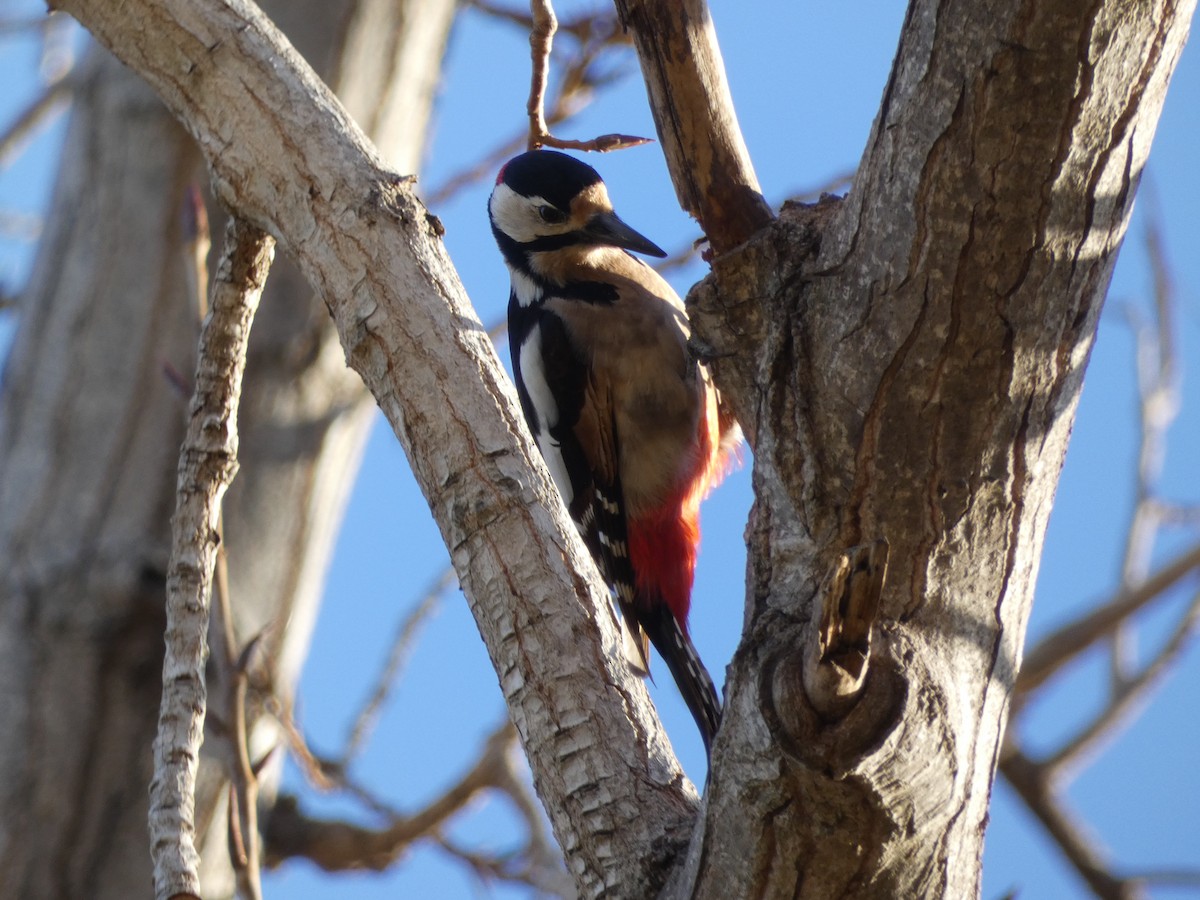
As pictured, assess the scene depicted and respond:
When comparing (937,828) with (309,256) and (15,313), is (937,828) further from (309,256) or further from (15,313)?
(15,313)

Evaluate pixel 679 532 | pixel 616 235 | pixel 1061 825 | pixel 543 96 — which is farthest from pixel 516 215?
pixel 1061 825

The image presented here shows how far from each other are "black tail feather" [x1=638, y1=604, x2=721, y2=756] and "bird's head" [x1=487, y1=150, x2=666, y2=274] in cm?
100

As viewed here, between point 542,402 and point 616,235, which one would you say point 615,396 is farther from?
point 616,235

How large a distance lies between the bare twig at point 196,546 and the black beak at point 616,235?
1.41m

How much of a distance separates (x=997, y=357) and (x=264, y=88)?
1.09 meters

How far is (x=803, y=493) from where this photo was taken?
1490 mm

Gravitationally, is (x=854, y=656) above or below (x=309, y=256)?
below

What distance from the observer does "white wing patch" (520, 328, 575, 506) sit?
352cm

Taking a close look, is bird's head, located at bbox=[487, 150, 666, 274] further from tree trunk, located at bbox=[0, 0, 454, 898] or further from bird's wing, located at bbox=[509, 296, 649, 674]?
tree trunk, located at bbox=[0, 0, 454, 898]

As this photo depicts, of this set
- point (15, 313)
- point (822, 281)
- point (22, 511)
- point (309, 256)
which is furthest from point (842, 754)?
point (15, 313)

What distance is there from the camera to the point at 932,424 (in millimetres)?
1427

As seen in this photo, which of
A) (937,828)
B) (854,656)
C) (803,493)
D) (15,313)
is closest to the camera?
(854,656)

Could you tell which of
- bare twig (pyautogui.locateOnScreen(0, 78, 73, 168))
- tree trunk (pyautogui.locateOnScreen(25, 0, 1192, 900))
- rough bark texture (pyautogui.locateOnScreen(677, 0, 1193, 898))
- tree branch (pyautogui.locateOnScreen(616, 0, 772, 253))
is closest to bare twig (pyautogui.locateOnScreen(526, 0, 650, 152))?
tree branch (pyautogui.locateOnScreen(616, 0, 772, 253))

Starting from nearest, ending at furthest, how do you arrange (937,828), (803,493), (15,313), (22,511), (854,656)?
1. (854,656)
2. (937,828)
3. (803,493)
4. (22,511)
5. (15,313)
